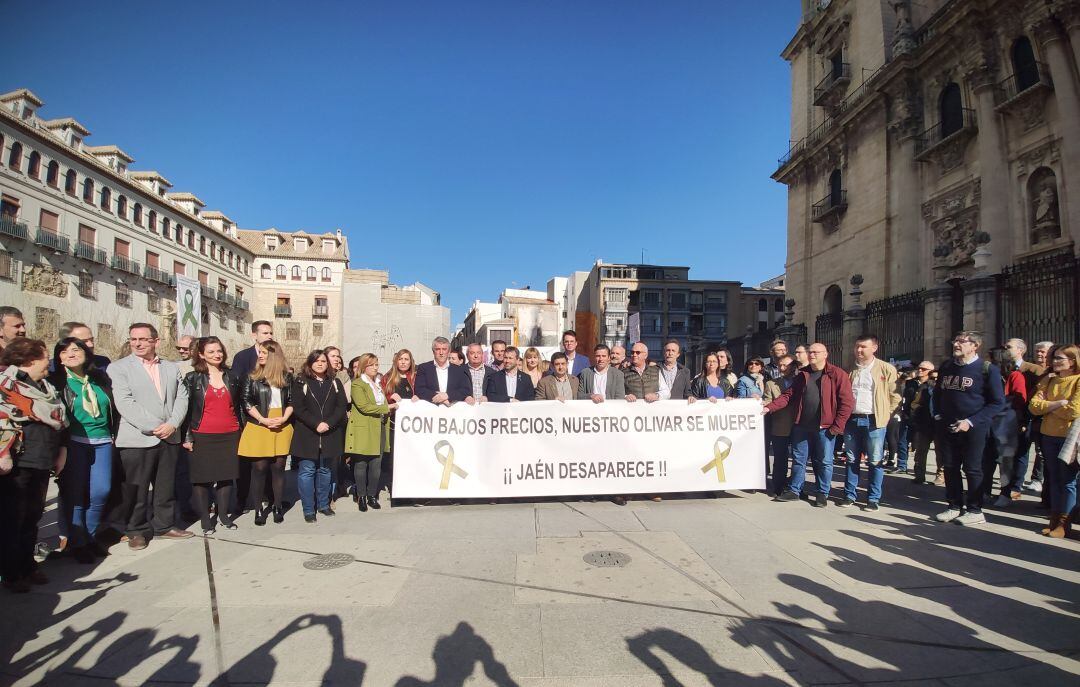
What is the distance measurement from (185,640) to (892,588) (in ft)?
16.0

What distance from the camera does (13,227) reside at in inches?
1136

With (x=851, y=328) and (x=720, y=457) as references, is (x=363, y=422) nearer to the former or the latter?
(x=720, y=457)

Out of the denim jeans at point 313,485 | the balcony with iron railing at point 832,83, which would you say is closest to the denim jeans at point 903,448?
the denim jeans at point 313,485

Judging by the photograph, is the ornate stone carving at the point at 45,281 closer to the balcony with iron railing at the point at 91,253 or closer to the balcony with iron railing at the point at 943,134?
the balcony with iron railing at the point at 91,253

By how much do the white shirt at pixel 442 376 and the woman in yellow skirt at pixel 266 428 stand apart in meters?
1.79

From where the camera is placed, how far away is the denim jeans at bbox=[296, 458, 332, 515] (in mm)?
5750

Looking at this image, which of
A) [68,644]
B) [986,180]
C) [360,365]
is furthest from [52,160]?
[986,180]

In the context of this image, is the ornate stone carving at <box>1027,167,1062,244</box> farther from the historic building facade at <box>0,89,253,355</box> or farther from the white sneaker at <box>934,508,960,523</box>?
the historic building facade at <box>0,89,253,355</box>


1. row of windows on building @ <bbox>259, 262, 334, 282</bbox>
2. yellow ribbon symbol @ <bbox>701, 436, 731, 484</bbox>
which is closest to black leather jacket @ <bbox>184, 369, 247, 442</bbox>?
yellow ribbon symbol @ <bbox>701, 436, 731, 484</bbox>

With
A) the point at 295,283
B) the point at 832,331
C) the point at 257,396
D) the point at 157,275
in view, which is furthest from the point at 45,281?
the point at 832,331

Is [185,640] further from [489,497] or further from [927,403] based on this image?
[927,403]

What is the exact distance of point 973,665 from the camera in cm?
280

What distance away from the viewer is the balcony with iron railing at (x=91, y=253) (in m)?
34.0

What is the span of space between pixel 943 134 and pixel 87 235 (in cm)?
5174
